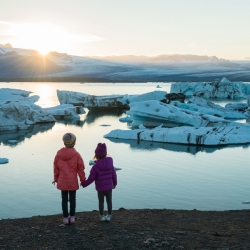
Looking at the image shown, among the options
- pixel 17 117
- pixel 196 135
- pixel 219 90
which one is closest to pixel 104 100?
pixel 17 117

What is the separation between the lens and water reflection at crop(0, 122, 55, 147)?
12.2 meters

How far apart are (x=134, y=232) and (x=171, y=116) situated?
34.9 feet

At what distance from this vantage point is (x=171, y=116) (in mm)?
14391

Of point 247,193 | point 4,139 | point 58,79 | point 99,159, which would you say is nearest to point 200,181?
point 247,193

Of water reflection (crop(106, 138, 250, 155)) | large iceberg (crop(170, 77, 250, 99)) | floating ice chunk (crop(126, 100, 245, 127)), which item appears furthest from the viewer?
large iceberg (crop(170, 77, 250, 99))

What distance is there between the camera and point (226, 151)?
10.5 metres

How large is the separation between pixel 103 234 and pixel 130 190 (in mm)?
2923

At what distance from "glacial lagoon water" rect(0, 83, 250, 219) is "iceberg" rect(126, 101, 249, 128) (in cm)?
267

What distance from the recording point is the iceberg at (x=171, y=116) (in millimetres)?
13760

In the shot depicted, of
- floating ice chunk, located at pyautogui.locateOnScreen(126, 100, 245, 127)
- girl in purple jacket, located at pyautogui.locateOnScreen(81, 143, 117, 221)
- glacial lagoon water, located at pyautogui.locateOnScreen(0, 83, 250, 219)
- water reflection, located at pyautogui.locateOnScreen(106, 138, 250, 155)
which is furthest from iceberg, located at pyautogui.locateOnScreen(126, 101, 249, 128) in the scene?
A: girl in purple jacket, located at pyautogui.locateOnScreen(81, 143, 117, 221)

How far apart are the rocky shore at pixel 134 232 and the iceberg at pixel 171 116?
8.94 metres

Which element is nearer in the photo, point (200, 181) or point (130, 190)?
point (130, 190)

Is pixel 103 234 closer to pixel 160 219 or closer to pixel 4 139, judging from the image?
pixel 160 219

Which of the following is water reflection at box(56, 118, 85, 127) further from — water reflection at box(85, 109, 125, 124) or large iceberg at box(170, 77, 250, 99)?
large iceberg at box(170, 77, 250, 99)
